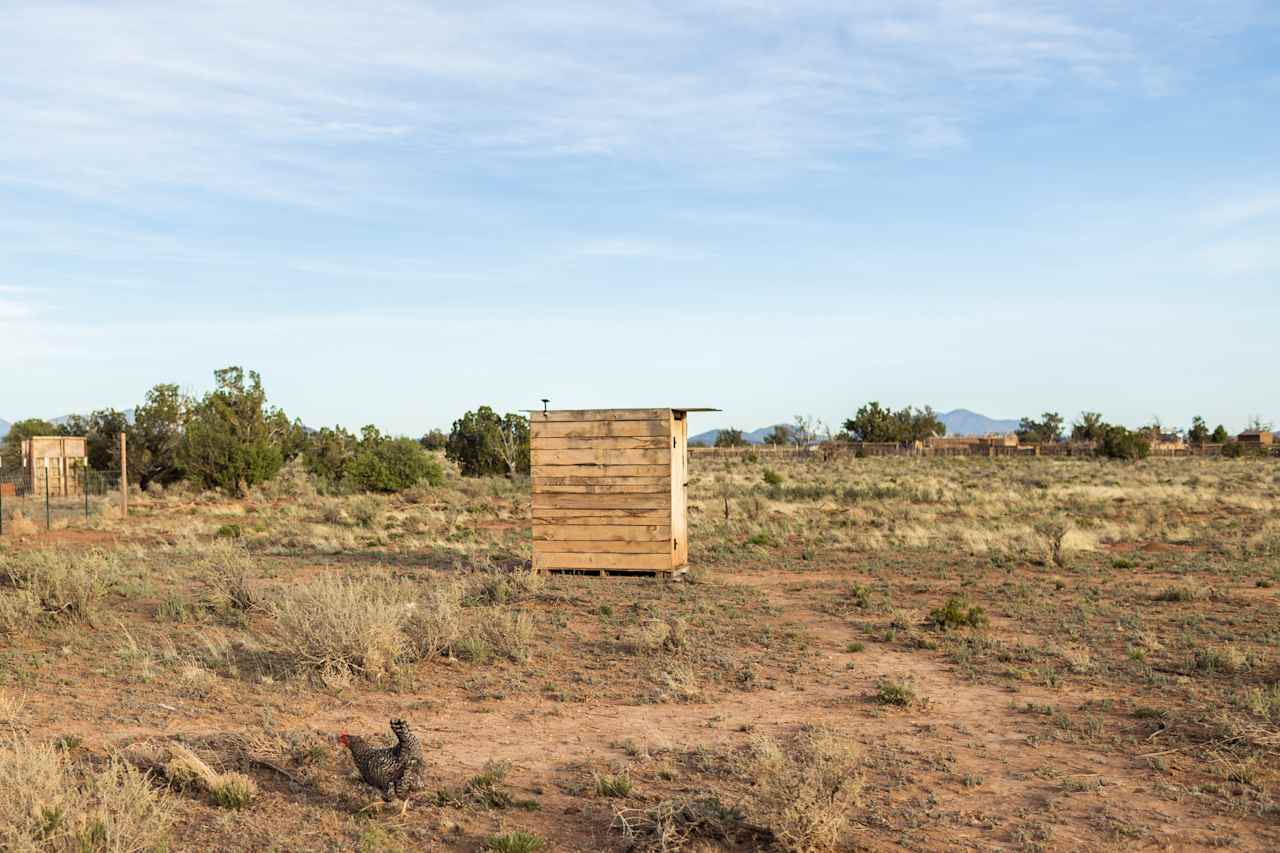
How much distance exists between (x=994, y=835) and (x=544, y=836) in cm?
277

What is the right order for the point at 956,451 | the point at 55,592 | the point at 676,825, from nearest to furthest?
the point at 676,825 < the point at 55,592 < the point at 956,451

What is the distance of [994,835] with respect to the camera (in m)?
6.46

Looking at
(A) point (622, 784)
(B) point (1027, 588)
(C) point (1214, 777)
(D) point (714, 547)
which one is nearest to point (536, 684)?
(A) point (622, 784)

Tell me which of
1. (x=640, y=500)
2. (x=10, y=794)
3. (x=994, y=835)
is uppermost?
(x=640, y=500)

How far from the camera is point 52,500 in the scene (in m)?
33.5

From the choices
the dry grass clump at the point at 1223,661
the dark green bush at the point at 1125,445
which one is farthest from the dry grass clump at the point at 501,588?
the dark green bush at the point at 1125,445

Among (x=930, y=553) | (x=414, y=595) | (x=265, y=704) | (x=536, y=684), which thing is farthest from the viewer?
(x=930, y=553)

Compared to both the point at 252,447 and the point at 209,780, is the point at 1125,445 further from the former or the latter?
the point at 209,780

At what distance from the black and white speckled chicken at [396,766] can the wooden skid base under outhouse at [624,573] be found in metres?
10.0

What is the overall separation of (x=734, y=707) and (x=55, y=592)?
9181 millimetres

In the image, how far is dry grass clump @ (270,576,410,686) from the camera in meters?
10.4

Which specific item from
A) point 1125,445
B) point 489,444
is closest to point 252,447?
point 489,444

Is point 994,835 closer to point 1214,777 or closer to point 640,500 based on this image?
A: point 1214,777

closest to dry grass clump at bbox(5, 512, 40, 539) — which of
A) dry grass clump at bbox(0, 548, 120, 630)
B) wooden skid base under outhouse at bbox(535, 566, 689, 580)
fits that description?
dry grass clump at bbox(0, 548, 120, 630)
